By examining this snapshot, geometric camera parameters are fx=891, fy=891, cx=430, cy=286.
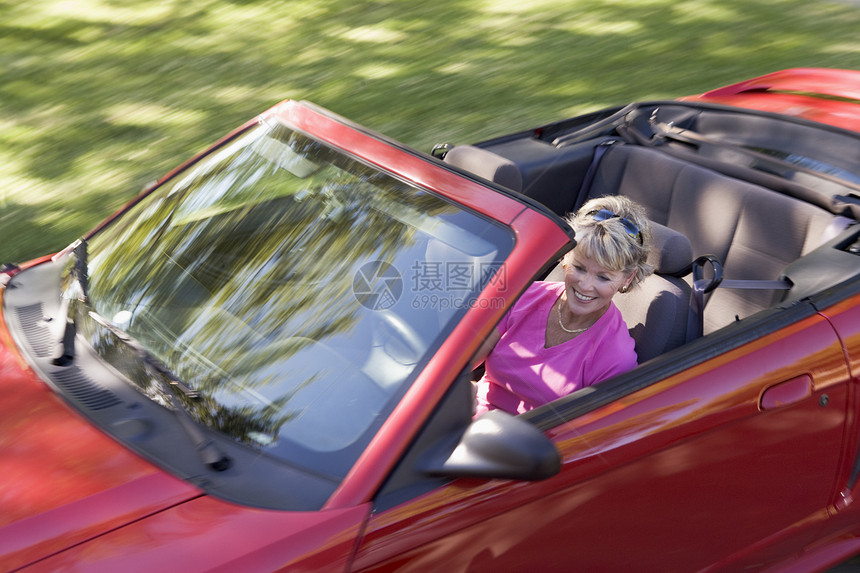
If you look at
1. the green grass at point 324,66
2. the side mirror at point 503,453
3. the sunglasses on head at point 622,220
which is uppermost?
the sunglasses on head at point 622,220

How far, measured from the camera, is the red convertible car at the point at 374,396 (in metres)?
1.83

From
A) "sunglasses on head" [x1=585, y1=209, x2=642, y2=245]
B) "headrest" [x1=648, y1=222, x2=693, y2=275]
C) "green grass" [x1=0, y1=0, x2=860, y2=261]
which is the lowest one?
"green grass" [x1=0, y1=0, x2=860, y2=261]

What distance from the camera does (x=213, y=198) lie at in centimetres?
263

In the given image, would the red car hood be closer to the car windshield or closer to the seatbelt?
the car windshield

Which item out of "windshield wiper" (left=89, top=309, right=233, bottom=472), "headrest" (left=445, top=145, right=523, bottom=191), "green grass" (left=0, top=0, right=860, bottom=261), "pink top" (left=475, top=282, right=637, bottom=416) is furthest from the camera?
"green grass" (left=0, top=0, right=860, bottom=261)

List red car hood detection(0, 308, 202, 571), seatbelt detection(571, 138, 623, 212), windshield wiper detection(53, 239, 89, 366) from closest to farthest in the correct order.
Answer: red car hood detection(0, 308, 202, 571) < windshield wiper detection(53, 239, 89, 366) < seatbelt detection(571, 138, 623, 212)

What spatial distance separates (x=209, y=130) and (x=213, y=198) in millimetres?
3815

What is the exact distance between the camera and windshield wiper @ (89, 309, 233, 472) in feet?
6.25

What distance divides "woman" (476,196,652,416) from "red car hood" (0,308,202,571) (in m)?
1.05

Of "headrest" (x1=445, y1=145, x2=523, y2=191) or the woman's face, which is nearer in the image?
the woman's face

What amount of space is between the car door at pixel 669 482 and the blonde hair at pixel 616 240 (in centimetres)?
37

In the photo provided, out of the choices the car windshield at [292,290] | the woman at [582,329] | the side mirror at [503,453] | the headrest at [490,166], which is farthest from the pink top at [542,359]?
the side mirror at [503,453]

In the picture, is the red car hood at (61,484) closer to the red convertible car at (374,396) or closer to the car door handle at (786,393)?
the red convertible car at (374,396)

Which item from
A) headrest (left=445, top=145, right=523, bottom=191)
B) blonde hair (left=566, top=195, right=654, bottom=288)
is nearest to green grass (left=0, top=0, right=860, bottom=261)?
headrest (left=445, top=145, right=523, bottom=191)
